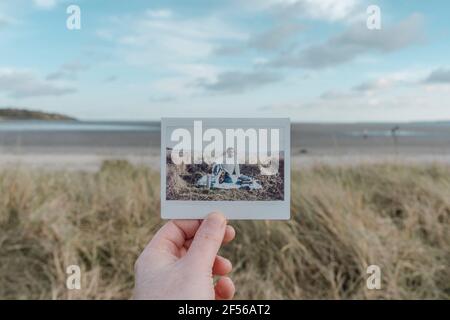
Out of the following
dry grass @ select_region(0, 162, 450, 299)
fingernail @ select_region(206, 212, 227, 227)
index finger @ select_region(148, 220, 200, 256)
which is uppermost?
fingernail @ select_region(206, 212, 227, 227)

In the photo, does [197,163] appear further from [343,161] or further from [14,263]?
[343,161]

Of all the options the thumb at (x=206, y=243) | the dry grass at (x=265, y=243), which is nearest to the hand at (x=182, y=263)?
the thumb at (x=206, y=243)

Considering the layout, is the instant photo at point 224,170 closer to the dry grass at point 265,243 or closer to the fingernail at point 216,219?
the fingernail at point 216,219

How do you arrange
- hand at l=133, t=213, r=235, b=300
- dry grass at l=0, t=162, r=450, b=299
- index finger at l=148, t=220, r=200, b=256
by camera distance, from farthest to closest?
1. dry grass at l=0, t=162, r=450, b=299
2. index finger at l=148, t=220, r=200, b=256
3. hand at l=133, t=213, r=235, b=300

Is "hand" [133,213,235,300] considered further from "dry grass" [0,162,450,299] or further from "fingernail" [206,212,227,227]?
"dry grass" [0,162,450,299]

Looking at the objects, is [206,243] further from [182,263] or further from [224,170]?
[224,170]

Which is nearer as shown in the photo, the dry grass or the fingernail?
the fingernail

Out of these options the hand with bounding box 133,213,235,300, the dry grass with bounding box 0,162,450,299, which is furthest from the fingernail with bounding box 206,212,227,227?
the dry grass with bounding box 0,162,450,299

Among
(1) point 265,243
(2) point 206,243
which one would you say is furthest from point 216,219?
(1) point 265,243

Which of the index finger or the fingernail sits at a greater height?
the fingernail
